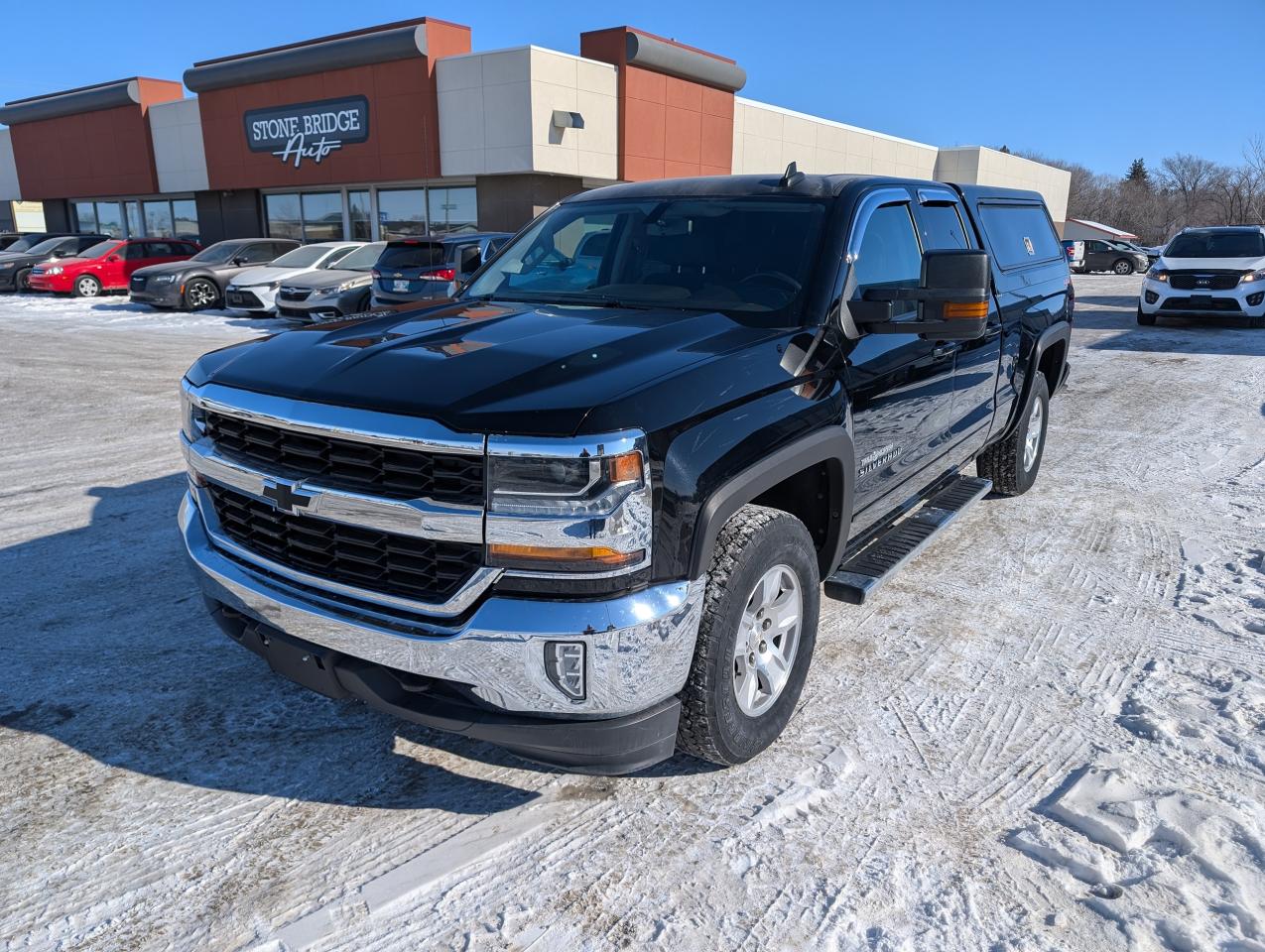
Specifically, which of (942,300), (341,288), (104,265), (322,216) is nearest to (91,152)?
(322,216)

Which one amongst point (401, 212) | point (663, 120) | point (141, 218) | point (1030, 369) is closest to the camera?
point (1030, 369)

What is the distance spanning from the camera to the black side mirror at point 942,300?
325cm

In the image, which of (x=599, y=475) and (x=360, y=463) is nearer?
(x=599, y=475)

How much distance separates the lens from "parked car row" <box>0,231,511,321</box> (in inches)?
524

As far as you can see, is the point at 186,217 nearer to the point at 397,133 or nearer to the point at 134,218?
the point at 134,218

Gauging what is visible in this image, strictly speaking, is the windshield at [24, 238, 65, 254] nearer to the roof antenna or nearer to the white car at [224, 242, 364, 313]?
the white car at [224, 242, 364, 313]

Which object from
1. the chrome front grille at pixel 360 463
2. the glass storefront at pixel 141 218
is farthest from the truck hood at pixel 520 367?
the glass storefront at pixel 141 218

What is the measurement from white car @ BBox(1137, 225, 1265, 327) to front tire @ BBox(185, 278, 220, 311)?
18235 mm

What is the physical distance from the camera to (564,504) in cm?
238

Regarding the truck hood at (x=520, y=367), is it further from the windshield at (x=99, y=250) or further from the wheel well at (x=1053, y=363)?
the windshield at (x=99, y=250)

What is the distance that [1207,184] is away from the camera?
248 feet

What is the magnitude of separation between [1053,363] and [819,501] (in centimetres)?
405

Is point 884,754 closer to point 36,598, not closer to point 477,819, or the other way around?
point 477,819

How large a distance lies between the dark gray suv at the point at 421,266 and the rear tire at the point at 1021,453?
8249 mm
